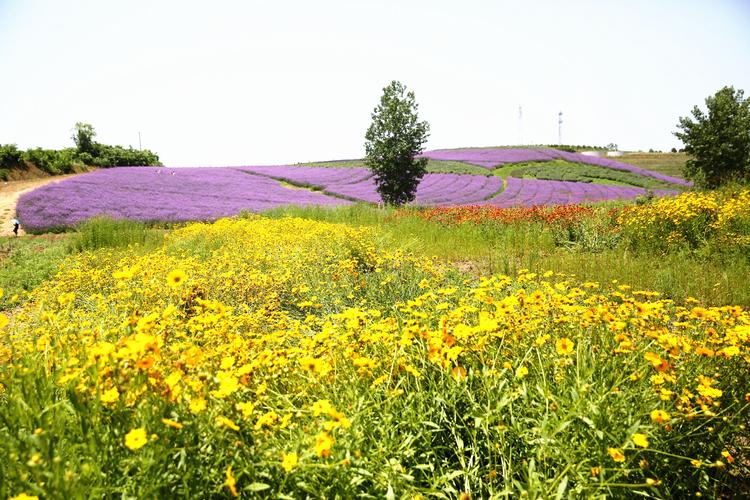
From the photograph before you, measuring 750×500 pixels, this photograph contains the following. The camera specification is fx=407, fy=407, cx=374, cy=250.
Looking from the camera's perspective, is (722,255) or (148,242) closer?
(722,255)

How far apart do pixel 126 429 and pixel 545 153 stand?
178 feet

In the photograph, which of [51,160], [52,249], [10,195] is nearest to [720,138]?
[52,249]

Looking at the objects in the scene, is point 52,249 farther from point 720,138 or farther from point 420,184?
point 720,138

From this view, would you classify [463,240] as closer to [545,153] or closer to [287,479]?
[287,479]

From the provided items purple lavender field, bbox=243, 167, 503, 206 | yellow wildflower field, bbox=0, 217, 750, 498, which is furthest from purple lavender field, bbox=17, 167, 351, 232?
yellow wildflower field, bbox=0, 217, 750, 498

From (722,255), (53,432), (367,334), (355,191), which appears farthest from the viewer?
(355,191)

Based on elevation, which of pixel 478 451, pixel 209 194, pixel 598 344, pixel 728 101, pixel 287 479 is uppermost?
pixel 728 101

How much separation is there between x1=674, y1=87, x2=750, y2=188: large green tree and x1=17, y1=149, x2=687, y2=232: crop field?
1.83 metres

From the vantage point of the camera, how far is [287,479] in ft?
5.57

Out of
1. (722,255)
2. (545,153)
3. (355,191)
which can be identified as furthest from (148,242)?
(545,153)

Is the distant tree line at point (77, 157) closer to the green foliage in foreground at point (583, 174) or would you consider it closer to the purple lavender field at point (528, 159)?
the purple lavender field at point (528, 159)

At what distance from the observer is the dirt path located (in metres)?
16.8

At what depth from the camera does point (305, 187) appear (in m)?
32.8

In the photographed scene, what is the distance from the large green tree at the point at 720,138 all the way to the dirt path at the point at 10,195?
105 feet
